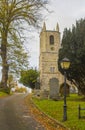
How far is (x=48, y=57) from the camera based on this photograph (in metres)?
104

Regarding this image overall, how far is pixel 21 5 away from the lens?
161ft

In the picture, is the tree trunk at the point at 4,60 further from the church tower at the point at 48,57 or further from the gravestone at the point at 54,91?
the church tower at the point at 48,57

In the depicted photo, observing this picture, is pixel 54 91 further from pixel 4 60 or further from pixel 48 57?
pixel 48 57

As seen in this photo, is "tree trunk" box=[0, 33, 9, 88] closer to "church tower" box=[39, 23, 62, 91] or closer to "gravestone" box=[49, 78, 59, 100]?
"gravestone" box=[49, 78, 59, 100]

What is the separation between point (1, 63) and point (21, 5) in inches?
329

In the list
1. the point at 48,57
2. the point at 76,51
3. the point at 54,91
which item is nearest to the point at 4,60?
the point at 54,91

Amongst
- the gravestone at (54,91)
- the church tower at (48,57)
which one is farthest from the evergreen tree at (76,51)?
the church tower at (48,57)

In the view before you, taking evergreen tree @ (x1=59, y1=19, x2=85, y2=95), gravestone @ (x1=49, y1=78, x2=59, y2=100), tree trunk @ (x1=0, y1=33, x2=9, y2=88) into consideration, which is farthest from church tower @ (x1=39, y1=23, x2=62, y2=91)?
gravestone @ (x1=49, y1=78, x2=59, y2=100)

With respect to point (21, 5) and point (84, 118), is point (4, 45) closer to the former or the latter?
point (21, 5)

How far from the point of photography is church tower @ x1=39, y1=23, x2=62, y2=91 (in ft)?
331

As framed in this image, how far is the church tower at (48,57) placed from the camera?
100938 millimetres

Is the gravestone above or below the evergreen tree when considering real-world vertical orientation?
below

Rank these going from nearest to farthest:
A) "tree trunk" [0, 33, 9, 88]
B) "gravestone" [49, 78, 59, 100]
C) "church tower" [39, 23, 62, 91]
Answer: "gravestone" [49, 78, 59, 100] < "tree trunk" [0, 33, 9, 88] < "church tower" [39, 23, 62, 91]

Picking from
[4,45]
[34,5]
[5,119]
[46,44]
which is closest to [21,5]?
[34,5]
